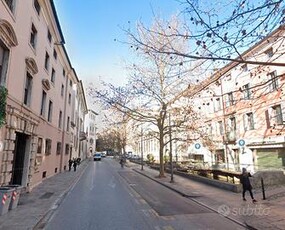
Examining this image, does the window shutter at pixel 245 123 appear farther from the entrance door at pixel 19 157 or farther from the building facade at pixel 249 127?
the entrance door at pixel 19 157

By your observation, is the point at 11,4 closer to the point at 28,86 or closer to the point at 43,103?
the point at 28,86

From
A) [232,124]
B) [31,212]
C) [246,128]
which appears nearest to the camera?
[31,212]

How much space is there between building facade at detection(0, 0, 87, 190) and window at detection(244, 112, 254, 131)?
63.2 ft

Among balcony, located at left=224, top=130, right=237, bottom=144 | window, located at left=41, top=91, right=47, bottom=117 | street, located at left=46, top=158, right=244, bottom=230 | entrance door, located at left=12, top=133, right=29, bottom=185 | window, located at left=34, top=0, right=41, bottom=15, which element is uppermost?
window, located at left=34, top=0, right=41, bottom=15

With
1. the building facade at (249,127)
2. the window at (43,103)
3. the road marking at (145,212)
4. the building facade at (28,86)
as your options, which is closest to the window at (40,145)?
the building facade at (28,86)

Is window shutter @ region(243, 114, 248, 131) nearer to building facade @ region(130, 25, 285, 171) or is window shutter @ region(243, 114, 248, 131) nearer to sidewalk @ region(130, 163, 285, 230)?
building facade @ region(130, 25, 285, 171)

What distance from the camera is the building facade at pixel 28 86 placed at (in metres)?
10.4

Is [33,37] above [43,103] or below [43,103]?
above

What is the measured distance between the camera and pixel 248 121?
1099 inches

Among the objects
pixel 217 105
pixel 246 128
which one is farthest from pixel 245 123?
pixel 217 105

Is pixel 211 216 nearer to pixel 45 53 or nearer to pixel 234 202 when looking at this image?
pixel 234 202

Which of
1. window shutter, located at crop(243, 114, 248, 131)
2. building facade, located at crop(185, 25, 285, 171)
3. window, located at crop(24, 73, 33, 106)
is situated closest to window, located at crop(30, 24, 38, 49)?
window, located at crop(24, 73, 33, 106)

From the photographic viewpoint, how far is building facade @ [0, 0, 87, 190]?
10.4m

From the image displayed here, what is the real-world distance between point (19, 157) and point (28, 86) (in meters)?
3.79
